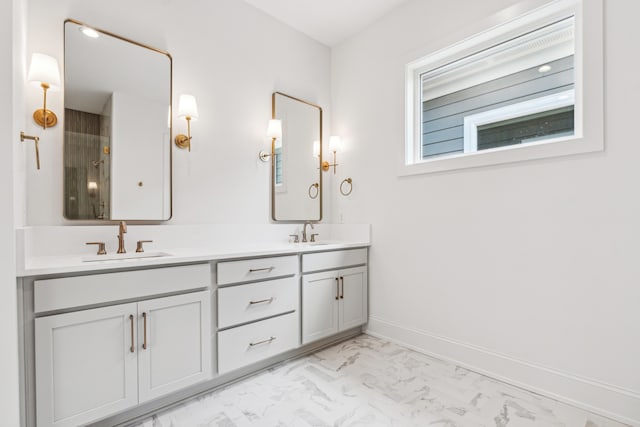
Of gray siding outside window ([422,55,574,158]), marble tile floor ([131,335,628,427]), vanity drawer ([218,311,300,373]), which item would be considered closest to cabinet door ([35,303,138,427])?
marble tile floor ([131,335,628,427])

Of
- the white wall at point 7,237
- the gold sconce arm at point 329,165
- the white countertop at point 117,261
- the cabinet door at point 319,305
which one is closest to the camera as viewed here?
the white wall at point 7,237

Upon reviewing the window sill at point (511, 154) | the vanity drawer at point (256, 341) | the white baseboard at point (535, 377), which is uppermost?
the window sill at point (511, 154)

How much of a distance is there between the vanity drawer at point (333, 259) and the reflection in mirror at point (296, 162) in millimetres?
598

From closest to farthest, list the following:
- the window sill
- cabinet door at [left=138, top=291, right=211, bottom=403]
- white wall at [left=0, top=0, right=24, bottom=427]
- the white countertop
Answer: white wall at [left=0, top=0, right=24, bottom=427] → the white countertop → cabinet door at [left=138, top=291, right=211, bottom=403] → the window sill

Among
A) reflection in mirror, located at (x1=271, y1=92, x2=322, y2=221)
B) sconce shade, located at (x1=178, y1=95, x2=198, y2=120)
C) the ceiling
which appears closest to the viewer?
sconce shade, located at (x1=178, y1=95, x2=198, y2=120)

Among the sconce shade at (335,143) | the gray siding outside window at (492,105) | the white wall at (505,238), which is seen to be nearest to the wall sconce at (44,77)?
the sconce shade at (335,143)

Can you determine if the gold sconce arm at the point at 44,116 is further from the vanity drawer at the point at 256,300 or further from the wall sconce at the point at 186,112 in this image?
the vanity drawer at the point at 256,300

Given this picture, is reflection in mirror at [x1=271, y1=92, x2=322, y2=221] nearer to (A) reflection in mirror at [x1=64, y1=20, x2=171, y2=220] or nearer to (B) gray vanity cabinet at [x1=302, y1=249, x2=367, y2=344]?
(B) gray vanity cabinet at [x1=302, y1=249, x2=367, y2=344]

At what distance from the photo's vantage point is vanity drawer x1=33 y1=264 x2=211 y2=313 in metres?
1.38

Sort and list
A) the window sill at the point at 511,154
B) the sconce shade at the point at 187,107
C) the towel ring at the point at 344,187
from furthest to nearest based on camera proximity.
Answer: the towel ring at the point at 344,187
the sconce shade at the point at 187,107
the window sill at the point at 511,154

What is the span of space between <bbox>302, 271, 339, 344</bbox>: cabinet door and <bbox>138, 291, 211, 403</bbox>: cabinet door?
2.50 feet

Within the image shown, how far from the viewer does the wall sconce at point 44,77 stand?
65.4 inches

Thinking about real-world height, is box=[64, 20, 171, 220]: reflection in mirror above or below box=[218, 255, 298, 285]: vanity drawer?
above

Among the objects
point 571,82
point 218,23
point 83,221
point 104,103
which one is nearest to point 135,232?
point 83,221
